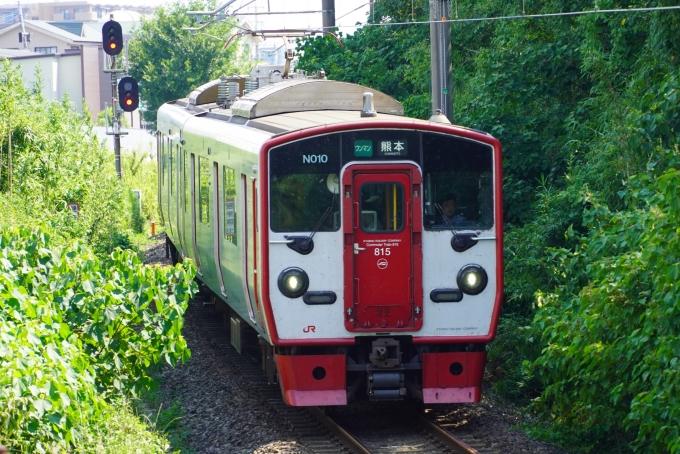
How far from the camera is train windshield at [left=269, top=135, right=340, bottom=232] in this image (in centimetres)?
891

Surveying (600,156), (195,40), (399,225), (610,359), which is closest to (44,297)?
(399,225)

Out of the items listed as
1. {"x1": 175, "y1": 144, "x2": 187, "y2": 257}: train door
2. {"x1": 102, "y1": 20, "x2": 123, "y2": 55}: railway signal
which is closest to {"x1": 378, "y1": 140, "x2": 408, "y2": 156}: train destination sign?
{"x1": 175, "y1": 144, "x2": 187, "y2": 257}: train door

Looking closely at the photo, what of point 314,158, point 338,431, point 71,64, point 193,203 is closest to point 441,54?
point 193,203

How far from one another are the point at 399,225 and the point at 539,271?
2.71 meters

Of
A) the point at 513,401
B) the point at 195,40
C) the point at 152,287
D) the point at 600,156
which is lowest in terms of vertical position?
the point at 513,401

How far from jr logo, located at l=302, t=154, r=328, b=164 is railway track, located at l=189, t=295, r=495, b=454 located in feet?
7.43

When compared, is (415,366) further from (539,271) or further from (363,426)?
(539,271)

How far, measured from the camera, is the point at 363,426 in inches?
376

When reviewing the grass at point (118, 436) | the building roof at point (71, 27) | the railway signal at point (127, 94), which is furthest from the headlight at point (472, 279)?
the building roof at point (71, 27)

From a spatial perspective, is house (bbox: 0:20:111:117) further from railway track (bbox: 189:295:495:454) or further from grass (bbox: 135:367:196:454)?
railway track (bbox: 189:295:495:454)

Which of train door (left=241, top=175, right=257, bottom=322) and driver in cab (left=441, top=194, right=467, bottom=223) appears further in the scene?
train door (left=241, top=175, right=257, bottom=322)

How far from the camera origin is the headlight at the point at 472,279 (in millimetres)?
9047

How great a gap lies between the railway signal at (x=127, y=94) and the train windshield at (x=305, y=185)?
461 inches

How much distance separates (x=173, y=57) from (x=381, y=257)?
1768 inches
